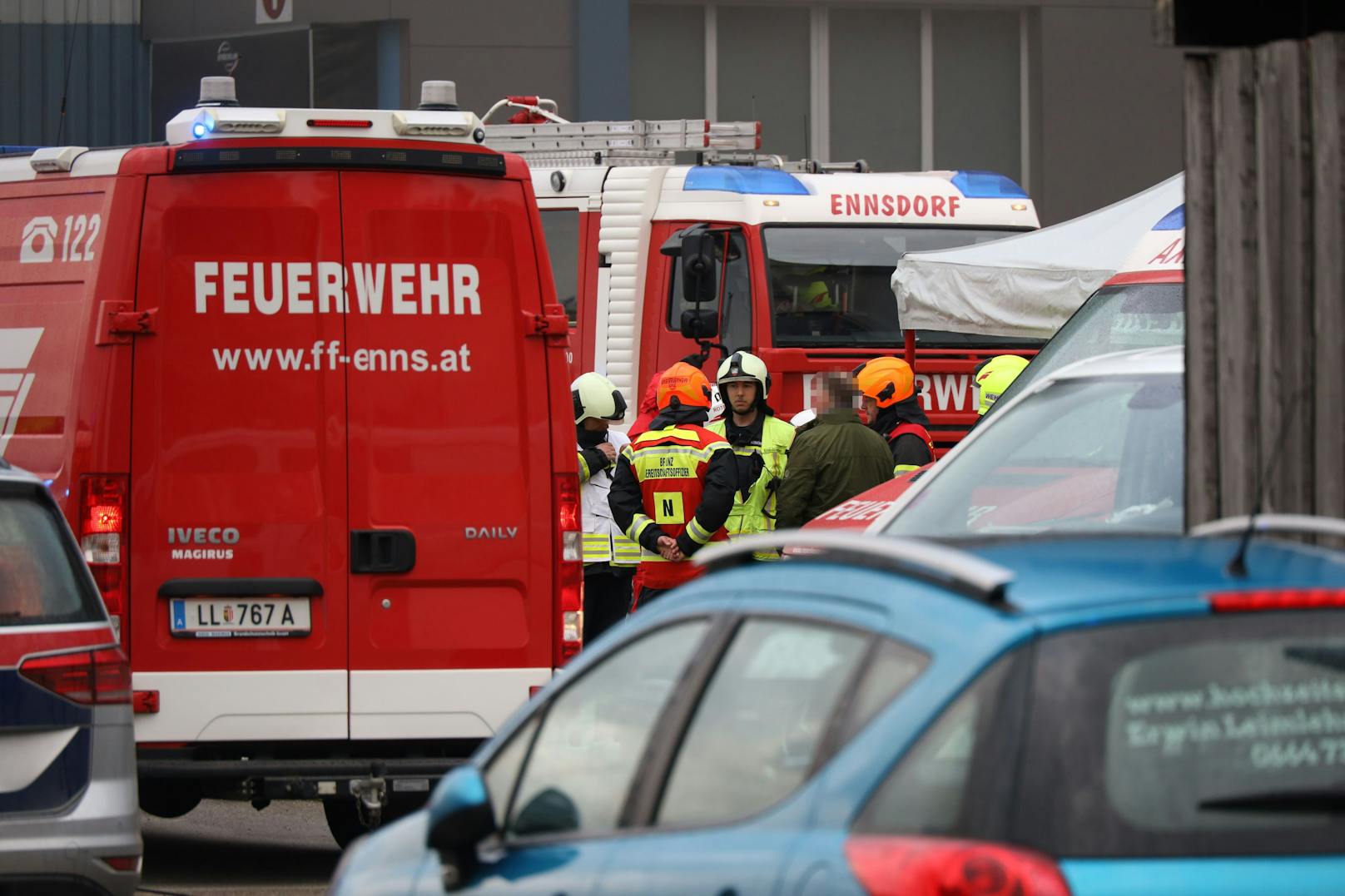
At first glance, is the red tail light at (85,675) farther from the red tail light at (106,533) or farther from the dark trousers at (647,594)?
the dark trousers at (647,594)

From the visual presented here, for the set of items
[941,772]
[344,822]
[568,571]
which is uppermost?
[941,772]

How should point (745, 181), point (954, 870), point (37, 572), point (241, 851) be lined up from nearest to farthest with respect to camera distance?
point (954, 870)
point (37, 572)
point (241, 851)
point (745, 181)

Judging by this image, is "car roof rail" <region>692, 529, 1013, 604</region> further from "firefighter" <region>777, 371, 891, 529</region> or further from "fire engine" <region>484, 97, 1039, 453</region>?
"fire engine" <region>484, 97, 1039, 453</region>

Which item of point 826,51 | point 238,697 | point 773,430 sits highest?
point 826,51

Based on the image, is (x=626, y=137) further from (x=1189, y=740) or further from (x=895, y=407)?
(x=1189, y=740)

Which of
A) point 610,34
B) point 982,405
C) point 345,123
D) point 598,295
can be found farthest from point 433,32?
point 345,123

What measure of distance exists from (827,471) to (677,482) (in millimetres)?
720

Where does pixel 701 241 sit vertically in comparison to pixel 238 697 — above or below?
above

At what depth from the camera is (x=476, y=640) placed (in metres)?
7.67

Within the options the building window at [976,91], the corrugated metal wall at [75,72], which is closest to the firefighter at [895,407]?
the corrugated metal wall at [75,72]

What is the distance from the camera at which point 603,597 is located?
10508 mm

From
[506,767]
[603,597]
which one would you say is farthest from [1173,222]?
[506,767]

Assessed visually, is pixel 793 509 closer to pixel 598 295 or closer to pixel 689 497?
pixel 689 497

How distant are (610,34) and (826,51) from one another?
2646 millimetres
